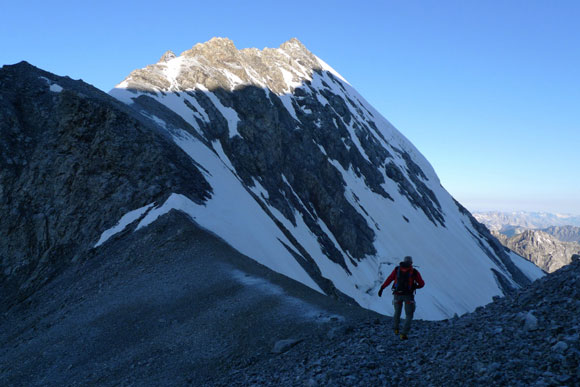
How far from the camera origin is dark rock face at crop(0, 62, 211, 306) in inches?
1098

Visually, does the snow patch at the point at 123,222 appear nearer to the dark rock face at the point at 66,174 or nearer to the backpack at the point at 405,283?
the dark rock face at the point at 66,174

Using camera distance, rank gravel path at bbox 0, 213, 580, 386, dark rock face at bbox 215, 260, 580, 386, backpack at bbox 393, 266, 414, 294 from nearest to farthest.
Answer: dark rock face at bbox 215, 260, 580, 386, gravel path at bbox 0, 213, 580, 386, backpack at bbox 393, 266, 414, 294

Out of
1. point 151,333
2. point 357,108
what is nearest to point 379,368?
point 151,333

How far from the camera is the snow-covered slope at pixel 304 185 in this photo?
111 ft

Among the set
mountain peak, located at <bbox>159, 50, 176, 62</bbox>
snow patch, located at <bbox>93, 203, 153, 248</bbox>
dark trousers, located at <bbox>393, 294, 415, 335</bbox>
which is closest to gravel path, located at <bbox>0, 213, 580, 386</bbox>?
dark trousers, located at <bbox>393, 294, 415, 335</bbox>

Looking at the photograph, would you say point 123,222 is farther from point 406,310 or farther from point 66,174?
point 406,310

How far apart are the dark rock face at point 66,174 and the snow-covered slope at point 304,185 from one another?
275 cm

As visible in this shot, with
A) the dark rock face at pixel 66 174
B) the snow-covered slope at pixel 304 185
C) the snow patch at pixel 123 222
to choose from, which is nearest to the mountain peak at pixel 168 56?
the snow-covered slope at pixel 304 185

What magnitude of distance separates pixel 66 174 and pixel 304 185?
34348 millimetres

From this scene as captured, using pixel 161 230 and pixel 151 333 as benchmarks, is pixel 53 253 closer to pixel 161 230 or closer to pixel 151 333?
pixel 161 230

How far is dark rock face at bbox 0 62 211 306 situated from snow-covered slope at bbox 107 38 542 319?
2751 mm

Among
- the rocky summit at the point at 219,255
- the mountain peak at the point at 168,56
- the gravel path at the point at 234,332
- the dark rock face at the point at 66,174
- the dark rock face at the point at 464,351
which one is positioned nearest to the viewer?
the dark rock face at the point at 464,351

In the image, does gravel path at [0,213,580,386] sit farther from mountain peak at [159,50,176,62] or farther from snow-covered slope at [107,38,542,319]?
mountain peak at [159,50,176,62]

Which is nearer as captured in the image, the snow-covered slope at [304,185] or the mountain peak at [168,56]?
the snow-covered slope at [304,185]
